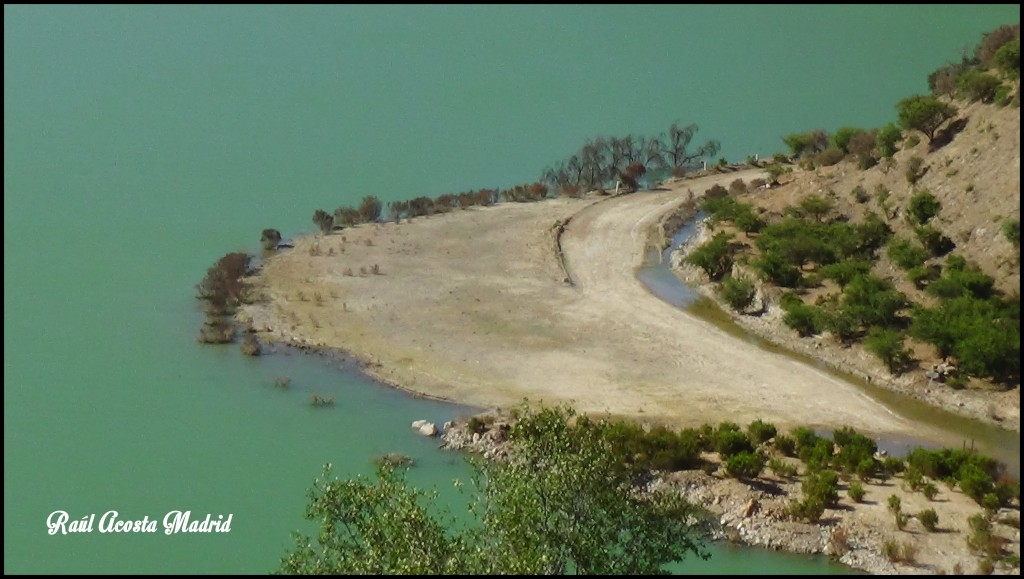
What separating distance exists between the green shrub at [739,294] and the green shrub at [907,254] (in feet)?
15.2

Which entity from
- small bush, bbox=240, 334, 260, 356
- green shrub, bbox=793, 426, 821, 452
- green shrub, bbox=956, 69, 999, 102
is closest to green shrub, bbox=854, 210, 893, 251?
green shrub, bbox=956, 69, 999, 102

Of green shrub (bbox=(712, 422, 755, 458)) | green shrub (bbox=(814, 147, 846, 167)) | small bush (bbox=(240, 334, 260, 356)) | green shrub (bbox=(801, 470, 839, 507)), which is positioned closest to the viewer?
green shrub (bbox=(801, 470, 839, 507))

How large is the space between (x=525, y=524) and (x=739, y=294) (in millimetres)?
21620

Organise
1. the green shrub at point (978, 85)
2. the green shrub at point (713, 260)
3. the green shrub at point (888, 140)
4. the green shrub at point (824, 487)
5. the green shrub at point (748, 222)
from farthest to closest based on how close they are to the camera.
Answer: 1. the green shrub at point (748, 222)
2. the green shrub at point (888, 140)
3. the green shrub at point (713, 260)
4. the green shrub at point (978, 85)
5. the green shrub at point (824, 487)

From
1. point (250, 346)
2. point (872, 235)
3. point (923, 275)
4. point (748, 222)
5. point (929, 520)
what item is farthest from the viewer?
point (748, 222)

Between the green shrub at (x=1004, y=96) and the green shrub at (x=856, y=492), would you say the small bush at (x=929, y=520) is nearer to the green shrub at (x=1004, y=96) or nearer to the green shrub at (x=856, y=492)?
the green shrub at (x=856, y=492)

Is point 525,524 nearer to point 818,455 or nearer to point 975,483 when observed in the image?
point 818,455

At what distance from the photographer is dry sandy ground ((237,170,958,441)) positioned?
2859 cm


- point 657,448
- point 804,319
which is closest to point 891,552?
point 657,448

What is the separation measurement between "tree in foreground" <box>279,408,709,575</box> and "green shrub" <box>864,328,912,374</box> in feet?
46.9

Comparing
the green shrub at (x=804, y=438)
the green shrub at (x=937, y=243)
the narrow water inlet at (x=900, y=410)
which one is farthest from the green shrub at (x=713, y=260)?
the green shrub at (x=804, y=438)

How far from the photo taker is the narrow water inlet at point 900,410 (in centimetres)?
2569

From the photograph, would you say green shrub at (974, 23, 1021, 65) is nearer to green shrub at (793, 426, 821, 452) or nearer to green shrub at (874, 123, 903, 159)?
green shrub at (874, 123, 903, 159)

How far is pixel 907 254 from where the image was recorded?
1335 inches
